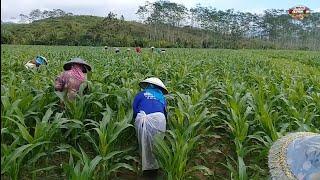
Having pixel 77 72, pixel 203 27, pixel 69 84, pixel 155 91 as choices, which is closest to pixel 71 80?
pixel 69 84

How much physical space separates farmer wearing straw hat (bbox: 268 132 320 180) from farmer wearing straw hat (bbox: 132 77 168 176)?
2274 millimetres

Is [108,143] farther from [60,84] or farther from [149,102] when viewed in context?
[60,84]

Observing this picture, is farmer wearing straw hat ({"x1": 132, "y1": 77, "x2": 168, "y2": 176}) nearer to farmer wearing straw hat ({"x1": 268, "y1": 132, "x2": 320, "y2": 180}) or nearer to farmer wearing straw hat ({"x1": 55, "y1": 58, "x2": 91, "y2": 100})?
farmer wearing straw hat ({"x1": 55, "y1": 58, "x2": 91, "y2": 100})

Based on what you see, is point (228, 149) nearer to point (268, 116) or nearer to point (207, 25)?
point (268, 116)

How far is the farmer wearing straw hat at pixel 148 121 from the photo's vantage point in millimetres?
4129

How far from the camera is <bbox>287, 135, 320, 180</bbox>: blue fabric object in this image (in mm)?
1576

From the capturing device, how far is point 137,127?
14.0 ft

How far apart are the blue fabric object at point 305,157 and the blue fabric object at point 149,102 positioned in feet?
8.36

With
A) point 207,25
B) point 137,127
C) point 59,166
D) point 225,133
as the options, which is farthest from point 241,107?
point 207,25

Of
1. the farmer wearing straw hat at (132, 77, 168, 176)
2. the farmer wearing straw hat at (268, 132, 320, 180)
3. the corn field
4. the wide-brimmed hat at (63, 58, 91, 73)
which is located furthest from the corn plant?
the farmer wearing straw hat at (268, 132, 320, 180)

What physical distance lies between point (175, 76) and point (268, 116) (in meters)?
4.17

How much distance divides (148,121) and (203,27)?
90.3 m

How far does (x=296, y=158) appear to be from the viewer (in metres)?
1.73

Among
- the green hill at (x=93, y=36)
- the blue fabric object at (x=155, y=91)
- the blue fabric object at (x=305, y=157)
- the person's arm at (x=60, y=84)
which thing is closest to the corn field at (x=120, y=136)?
the person's arm at (x=60, y=84)
